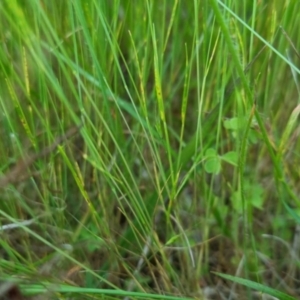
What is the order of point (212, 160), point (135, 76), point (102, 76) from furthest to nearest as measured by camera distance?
point (135, 76) < point (212, 160) < point (102, 76)

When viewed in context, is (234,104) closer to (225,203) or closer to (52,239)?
(225,203)

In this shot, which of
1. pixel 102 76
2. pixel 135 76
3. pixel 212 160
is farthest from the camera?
pixel 135 76

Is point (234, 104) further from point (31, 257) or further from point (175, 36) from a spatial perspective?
point (31, 257)

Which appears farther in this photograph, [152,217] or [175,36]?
[175,36]

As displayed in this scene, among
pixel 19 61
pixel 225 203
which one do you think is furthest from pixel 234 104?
pixel 19 61

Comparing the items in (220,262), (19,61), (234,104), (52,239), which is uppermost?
(19,61)

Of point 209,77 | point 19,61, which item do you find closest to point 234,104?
point 209,77

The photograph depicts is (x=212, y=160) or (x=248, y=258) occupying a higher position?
(x=212, y=160)
